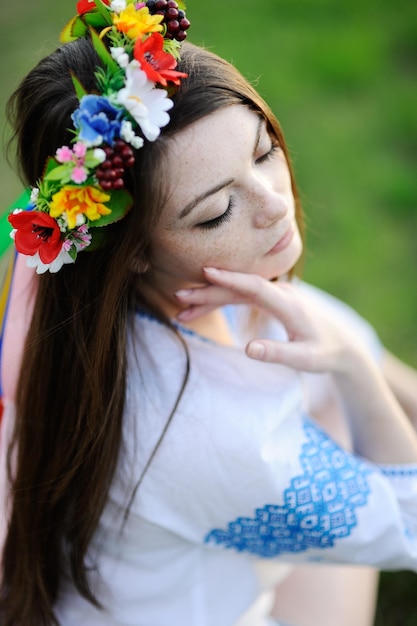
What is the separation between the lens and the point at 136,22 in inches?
53.7

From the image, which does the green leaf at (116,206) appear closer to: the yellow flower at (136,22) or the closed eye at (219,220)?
the closed eye at (219,220)

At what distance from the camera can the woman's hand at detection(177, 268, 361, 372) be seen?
1604 millimetres

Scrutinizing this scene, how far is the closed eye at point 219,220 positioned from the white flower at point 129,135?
0.24 metres

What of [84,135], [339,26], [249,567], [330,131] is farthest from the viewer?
[339,26]

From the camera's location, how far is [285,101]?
438 cm

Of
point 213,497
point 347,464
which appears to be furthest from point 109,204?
→ point 347,464

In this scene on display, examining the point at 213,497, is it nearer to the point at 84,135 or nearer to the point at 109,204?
the point at 109,204

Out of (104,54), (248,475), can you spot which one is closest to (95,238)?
(104,54)

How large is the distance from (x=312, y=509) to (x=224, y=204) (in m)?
0.65

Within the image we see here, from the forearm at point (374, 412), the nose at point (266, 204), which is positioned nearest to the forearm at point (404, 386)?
the forearm at point (374, 412)

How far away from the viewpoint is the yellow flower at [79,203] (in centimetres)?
132

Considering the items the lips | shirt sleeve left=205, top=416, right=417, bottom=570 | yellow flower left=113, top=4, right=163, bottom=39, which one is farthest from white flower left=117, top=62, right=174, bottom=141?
shirt sleeve left=205, top=416, right=417, bottom=570

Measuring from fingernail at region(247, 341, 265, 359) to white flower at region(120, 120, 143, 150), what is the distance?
0.50 m

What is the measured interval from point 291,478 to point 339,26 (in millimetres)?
3985
